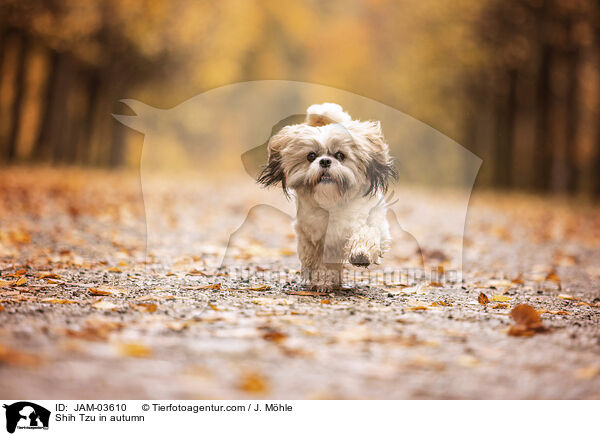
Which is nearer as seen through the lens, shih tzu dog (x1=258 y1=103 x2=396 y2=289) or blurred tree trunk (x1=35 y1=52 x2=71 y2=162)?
shih tzu dog (x1=258 y1=103 x2=396 y2=289)

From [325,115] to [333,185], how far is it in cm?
67

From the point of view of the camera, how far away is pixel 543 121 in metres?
20.8

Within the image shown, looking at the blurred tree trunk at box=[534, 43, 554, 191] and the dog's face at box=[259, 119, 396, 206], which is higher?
the blurred tree trunk at box=[534, 43, 554, 191]

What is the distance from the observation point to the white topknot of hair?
4941mm

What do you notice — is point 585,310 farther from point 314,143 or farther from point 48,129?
point 48,129

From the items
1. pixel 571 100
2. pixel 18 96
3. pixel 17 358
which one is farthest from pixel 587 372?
pixel 18 96

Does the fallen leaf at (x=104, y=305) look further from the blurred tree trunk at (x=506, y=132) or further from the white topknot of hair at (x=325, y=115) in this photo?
the blurred tree trunk at (x=506, y=132)

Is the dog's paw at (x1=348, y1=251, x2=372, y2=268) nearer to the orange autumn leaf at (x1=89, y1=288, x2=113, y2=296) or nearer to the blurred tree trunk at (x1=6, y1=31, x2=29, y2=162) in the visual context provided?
the orange autumn leaf at (x1=89, y1=288, x2=113, y2=296)

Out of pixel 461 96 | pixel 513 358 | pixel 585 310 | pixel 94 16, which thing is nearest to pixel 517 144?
pixel 461 96

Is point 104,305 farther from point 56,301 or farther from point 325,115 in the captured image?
point 325,115

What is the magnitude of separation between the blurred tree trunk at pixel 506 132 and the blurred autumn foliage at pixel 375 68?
0.16 ft
